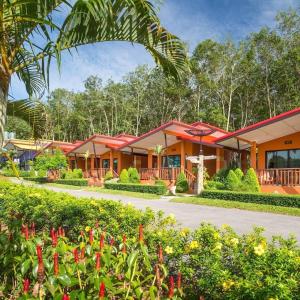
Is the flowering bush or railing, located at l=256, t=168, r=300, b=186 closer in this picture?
the flowering bush

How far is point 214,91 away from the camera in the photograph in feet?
149

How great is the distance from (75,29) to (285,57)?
39.0m

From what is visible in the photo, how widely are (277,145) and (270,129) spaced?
7.13 feet

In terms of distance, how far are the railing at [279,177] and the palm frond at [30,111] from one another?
14360 mm

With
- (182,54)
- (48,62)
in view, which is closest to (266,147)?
(182,54)

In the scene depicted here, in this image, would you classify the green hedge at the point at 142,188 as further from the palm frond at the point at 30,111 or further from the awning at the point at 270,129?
the palm frond at the point at 30,111

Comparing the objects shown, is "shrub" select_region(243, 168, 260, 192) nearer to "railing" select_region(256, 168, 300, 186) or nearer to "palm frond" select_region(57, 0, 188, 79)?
"railing" select_region(256, 168, 300, 186)

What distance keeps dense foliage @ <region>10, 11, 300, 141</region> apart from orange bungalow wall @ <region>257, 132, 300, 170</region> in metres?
14.4

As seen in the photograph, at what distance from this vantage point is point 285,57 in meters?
38.1

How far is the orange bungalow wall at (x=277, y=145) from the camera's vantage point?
734 inches

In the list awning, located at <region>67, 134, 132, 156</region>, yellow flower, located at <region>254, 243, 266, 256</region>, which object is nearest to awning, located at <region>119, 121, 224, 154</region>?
awning, located at <region>67, 134, 132, 156</region>

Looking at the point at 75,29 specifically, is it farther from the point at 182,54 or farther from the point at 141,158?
the point at 141,158

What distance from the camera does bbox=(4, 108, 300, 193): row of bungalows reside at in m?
17.5

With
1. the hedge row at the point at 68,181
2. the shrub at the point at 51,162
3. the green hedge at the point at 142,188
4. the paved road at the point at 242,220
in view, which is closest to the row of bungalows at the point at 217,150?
the shrub at the point at 51,162
